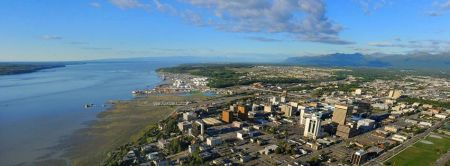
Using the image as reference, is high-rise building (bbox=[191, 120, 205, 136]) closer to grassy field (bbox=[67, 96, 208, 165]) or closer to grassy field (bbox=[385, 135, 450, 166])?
grassy field (bbox=[67, 96, 208, 165])

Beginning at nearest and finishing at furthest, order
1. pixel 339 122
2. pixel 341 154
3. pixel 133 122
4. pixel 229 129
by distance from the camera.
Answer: pixel 341 154
pixel 229 129
pixel 339 122
pixel 133 122

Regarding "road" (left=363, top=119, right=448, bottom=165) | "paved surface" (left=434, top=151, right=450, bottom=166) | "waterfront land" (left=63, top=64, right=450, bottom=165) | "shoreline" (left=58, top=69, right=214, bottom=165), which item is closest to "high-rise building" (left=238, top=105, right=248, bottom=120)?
"waterfront land" (left=63, top=64, right=450, bottom=165)

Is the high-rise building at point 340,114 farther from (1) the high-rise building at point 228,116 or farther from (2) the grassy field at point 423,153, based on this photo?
(1) the high-rise building at point 228,116

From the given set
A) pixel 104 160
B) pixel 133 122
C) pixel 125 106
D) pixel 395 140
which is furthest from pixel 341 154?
pixel 125 106

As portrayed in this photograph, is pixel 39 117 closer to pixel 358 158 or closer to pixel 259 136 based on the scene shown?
pixel 259 136

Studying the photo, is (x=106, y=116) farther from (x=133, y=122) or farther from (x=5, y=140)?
(x=5, y=140)

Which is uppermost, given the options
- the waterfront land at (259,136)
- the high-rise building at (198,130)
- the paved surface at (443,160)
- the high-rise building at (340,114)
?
the high-rise building at (340,114)

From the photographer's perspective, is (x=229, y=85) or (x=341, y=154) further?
(x=229, y=85)

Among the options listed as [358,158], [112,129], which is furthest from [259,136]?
[112,129]

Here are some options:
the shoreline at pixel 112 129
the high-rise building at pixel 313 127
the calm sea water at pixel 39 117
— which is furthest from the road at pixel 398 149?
the calm sea water at pixel 39 117
